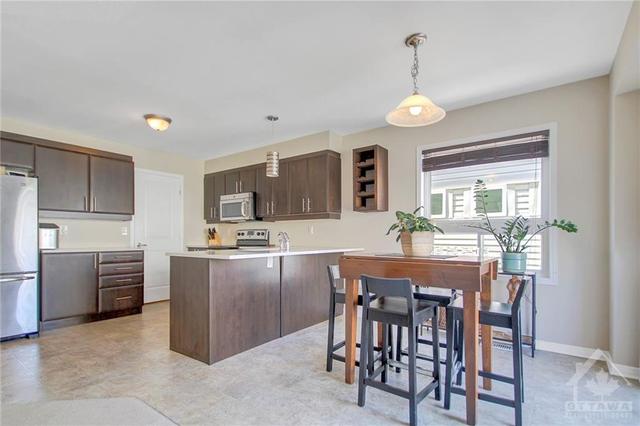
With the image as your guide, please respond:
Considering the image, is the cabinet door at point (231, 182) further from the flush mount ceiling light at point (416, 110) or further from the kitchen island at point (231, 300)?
the flush mount ceiling light at point (416, 110)

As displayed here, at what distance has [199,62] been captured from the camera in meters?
2.67

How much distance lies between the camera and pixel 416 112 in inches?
92.0

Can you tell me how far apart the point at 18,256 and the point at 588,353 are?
18.1 ft

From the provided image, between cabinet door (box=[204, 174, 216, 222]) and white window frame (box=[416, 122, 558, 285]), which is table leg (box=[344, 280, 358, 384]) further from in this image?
cabinet door (box=[204, 174, 216, 222])

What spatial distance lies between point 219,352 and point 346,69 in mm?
2575

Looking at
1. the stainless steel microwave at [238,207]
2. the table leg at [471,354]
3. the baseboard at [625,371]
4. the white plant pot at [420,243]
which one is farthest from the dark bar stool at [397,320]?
the stainless steel microwave at [238,207]

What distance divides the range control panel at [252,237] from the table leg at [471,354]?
12.7ft

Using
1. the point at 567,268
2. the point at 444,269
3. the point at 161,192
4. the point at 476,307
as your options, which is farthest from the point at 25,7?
the point at 567,268

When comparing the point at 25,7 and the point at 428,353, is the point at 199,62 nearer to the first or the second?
the point at 25,7

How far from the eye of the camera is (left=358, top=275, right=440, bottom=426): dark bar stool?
1880mm

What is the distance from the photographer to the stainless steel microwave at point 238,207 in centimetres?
523

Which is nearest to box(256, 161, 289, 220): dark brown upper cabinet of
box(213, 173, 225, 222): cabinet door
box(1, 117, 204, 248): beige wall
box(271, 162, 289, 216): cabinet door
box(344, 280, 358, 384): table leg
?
box(271, 162, 289, 216): cabinet door

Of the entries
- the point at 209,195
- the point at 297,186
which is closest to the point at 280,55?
the point at 297,186

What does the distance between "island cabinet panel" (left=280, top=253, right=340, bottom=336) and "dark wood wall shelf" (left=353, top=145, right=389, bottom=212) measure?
78cm
